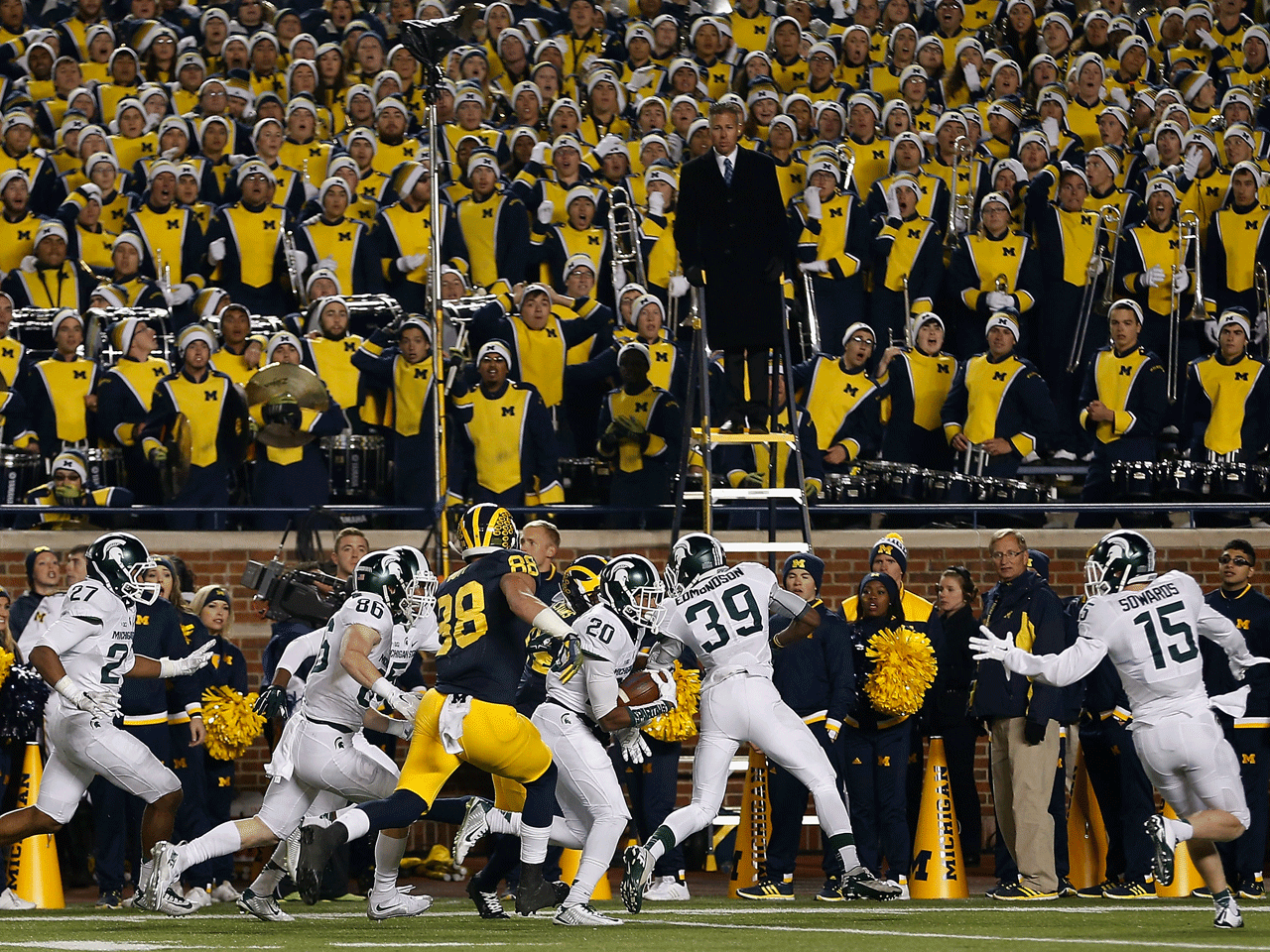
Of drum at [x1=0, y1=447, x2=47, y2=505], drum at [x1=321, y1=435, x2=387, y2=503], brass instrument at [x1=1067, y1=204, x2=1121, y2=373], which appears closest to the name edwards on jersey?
drum at [x1=321, y1=435, x2=387, y2=503]

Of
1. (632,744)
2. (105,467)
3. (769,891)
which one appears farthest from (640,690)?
(105,467)

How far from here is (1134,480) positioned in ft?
44.9

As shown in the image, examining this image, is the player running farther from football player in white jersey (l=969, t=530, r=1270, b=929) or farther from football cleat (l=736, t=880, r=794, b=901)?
football player in white jersey (l=969, t=530, r=1270, b=929)

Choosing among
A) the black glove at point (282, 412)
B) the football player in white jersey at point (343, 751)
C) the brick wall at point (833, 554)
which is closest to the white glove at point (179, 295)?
the black glove at point (282, 412)

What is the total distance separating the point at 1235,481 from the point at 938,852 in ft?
13.6

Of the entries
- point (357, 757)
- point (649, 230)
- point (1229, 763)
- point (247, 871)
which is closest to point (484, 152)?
point (649, 230)

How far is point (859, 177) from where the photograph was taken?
55.8 ft

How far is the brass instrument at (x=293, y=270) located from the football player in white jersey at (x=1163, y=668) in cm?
750

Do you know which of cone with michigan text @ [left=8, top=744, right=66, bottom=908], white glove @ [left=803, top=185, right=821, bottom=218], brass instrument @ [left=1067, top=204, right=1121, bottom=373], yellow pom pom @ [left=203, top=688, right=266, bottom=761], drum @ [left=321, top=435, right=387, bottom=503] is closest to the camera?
cone with michigan text @ [left=8, top=744, right=66, bottom=908]

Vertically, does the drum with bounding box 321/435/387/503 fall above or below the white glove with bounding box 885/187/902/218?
below

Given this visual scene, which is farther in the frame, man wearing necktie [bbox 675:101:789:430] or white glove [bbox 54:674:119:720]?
man wearing necktie [bbox 675:101:789:430]

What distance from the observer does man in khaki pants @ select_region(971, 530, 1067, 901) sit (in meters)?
10.6

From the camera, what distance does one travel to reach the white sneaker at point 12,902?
1058cm

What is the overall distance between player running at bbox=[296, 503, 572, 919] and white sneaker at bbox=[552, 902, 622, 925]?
231 mm
